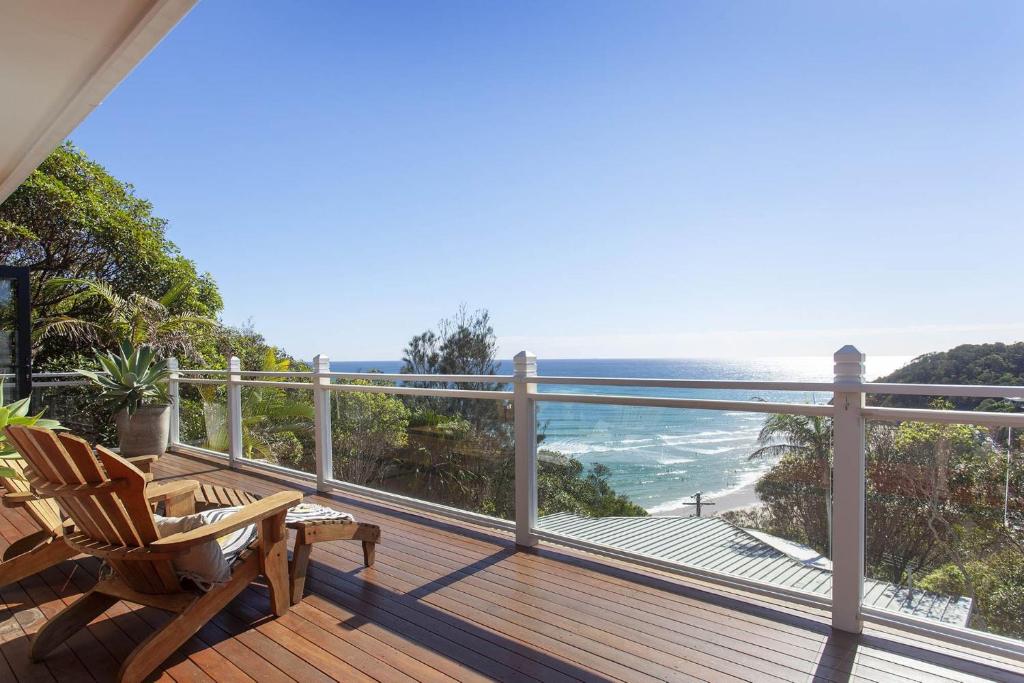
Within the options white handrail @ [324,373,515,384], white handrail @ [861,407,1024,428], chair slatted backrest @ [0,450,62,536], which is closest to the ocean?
white handrail @ [861,407,1024,428]

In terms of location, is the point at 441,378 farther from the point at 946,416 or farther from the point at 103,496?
the point at 946,416

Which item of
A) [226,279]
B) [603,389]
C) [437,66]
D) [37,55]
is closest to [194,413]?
[37,55]

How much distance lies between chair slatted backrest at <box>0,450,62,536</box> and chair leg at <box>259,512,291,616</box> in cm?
113

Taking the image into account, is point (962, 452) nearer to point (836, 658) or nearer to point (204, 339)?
point (836, 658)

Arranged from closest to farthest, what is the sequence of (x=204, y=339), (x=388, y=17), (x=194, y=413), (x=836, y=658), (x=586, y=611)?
1. (x=836, y=658)
2. (x=586, y=611)
3. (x=194, y=413)
4. (x=388, y=17)
5. (x=204, y=339)

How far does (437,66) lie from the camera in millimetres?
13430

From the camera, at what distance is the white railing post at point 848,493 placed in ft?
9.20

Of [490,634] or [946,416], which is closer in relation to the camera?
[946,416]

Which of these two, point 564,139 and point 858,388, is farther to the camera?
point 564,139

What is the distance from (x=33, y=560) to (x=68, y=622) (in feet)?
2.78

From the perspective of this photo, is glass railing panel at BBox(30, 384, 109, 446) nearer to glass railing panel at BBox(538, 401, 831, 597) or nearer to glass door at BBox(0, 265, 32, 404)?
glass door at BBox(0, 265, 32, 404)

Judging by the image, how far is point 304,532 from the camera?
316 cm

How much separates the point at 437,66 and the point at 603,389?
11.7m

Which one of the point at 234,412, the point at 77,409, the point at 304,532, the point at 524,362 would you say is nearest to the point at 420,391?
the point at 524,362
